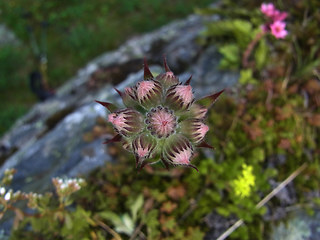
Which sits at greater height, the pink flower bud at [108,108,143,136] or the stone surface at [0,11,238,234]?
the pink flower bud at [108,108,143,136]

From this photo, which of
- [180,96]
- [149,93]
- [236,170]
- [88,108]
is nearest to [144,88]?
[149,93]

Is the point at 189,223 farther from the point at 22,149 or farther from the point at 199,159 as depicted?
the point at 22,149

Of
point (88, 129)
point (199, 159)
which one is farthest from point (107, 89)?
point (199, 159)

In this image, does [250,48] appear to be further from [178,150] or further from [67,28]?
[67,28]

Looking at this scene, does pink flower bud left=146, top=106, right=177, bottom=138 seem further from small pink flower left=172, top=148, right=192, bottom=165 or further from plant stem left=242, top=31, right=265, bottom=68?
plant stem left=242, top=31, right=265, bottom=68

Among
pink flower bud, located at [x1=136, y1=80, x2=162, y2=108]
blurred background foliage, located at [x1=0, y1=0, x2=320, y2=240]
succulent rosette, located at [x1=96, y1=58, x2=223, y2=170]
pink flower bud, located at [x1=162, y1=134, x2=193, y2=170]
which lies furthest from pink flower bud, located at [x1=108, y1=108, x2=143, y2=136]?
blurred background foliage, located at [x1=0, y1=0, x2=320, y2=240]

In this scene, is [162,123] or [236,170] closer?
[162,123]

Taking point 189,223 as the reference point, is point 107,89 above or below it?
above
